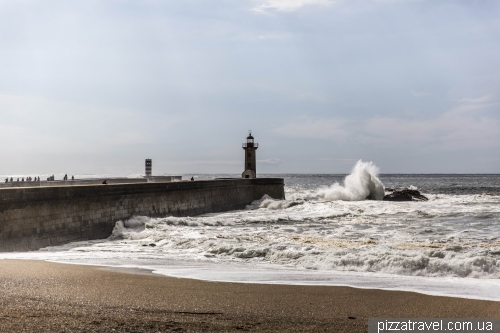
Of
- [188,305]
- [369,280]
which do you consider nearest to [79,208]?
[369,280]

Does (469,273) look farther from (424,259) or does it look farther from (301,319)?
(301,319)

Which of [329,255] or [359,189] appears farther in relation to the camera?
[359,189]

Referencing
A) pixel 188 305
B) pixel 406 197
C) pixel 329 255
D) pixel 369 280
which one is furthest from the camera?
pixel 406 197

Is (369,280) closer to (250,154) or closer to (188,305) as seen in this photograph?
(188,305)

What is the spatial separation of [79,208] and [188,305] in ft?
31.8

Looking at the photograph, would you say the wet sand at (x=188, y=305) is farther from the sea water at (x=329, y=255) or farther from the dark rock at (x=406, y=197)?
the dark rock at (x=406, y=197)

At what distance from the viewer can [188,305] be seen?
5.30 metres

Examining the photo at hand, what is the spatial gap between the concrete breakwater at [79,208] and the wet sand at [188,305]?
4.97m

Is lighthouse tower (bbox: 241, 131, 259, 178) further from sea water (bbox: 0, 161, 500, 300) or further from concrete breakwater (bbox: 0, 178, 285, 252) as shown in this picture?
sea water (bbox: 0, 161, 500, 300)

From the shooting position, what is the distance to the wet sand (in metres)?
4.41

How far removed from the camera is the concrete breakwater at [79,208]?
11625 mm

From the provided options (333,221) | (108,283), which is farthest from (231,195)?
(108,283)

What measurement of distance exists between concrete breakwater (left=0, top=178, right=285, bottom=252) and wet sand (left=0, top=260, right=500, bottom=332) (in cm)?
497

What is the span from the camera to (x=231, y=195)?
27.7 m
